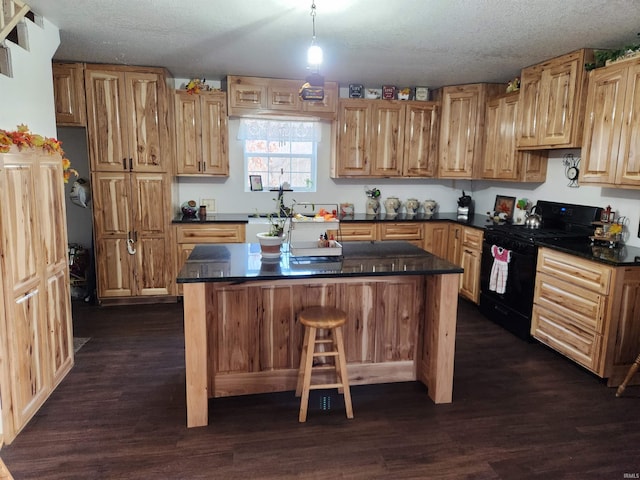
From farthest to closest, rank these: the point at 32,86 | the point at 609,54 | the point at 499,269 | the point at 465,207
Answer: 1. the point at 465,207
2. the point at 499,269
3. the point at 609,54
4. the point at 32,86

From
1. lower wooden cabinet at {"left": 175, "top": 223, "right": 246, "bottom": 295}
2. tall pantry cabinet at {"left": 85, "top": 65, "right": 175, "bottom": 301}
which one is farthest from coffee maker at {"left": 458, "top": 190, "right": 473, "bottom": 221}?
tall pantry cabinet at {"left": 85, "top": 65, "right": 175, "bottom": 301}

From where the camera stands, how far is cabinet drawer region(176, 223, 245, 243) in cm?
456

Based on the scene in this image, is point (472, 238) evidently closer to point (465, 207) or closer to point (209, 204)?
point (465, 207)

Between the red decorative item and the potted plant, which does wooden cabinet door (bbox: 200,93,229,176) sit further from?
the potted plant

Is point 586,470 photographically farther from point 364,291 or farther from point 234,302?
point 234,302

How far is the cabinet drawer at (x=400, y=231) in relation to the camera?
16.3 ft

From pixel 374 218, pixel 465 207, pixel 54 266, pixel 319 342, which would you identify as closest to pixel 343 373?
pixel 319 342

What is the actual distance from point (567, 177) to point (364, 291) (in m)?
2.59

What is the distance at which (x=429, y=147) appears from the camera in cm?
517

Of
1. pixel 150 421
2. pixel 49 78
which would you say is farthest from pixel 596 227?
pixel 49 78

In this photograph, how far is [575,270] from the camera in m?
3.14

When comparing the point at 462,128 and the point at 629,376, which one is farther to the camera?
the point at 462,128

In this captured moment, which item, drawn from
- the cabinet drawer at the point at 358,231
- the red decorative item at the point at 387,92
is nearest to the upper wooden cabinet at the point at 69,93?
the cabinet drawer at the point at 358,231

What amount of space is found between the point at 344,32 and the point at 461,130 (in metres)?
2.40
